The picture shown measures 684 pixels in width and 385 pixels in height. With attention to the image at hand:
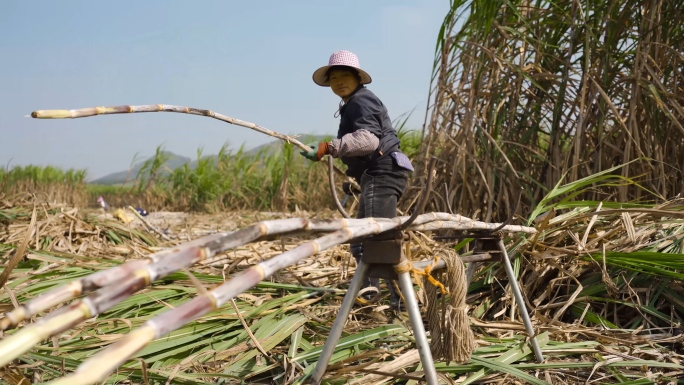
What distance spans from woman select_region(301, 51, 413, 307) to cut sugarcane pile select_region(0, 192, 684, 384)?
42cm

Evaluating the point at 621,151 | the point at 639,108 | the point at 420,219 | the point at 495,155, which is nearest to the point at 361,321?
the point at 420,219

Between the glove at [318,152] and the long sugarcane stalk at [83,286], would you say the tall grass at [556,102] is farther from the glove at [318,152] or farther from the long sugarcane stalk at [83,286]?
the long sugarcane stalk at [83,286]

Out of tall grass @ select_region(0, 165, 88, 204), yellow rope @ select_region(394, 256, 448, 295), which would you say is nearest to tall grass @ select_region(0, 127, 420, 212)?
tall grass @ select_region(0, 165, 88, 204)

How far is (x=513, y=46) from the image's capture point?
3.82 meters

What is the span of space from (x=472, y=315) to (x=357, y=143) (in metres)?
0.84

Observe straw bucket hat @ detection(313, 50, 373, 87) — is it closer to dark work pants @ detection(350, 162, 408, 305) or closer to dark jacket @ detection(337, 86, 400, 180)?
dark jacket @ detection(337, 86, 400, 180)

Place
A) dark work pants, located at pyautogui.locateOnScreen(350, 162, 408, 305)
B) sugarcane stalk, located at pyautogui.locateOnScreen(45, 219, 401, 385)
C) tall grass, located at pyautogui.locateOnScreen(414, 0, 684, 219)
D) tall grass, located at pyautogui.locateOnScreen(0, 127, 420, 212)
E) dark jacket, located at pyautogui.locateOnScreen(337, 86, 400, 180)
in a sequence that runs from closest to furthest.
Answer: sugarcane stalk, located at pyautogui.locateOnScreen(45, 219, 401, 385) < dark jacket, located at pyautogui.locateOnScreen(337, 86, 400, 180) < dark work pants, located at pyautogui.locateOnScreen(350, 162, 408, 305) < tall grass, located at pyautogui.locateOnScreen(414, 0, 684, 219) < tall grass, located at pyautogui.locateOnScreen(0, 127, 420, 212)

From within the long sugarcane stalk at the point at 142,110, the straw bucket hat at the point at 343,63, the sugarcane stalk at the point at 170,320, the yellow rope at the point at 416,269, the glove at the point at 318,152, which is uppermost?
the straw bucket hat at the point at 343,63

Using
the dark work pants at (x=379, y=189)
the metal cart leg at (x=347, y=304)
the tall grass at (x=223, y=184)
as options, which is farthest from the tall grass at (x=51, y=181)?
the metal cart leg at (x=347, y=304)

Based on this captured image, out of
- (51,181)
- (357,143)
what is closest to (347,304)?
(357,143)

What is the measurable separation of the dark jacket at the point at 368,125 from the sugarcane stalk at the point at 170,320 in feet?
4.93

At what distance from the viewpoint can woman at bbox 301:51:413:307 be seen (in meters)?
2.54

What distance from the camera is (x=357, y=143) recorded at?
2393 millimetres

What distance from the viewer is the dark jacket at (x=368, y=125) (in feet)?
8.26
